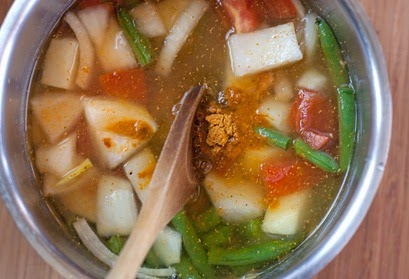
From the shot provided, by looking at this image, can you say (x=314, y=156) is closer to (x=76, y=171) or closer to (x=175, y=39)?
(x=175, y=39)

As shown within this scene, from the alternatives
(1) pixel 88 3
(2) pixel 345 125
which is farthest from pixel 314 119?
(1) pixel 88 3

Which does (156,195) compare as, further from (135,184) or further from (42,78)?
(42,78)

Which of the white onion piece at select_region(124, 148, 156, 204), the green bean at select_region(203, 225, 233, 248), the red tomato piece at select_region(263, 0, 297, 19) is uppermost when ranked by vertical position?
the red tomato piece at select_region(263, 0, 297, 19)

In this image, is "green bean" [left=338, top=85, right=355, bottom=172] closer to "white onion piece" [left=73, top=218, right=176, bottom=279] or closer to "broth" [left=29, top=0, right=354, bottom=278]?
"broth" [left=29, top=0, right=354, bottom=278]

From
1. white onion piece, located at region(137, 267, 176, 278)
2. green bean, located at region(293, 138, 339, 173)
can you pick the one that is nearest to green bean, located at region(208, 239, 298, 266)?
white onion piece, located at region(137, 267, 176, 278)

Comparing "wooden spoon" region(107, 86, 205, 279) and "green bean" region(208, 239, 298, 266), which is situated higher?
"wooden spoon" region(107, 86, 205, 279)

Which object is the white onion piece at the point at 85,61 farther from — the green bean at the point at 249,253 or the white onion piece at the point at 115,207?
the green bean at the point at 249,253

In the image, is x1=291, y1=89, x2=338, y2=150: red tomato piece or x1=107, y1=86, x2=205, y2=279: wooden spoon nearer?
x1=107, y1=86, x2=205, y2=279: wooden spoon

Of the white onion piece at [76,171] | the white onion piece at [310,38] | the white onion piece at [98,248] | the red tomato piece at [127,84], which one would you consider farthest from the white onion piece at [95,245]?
the white onion piece at [310,38]
